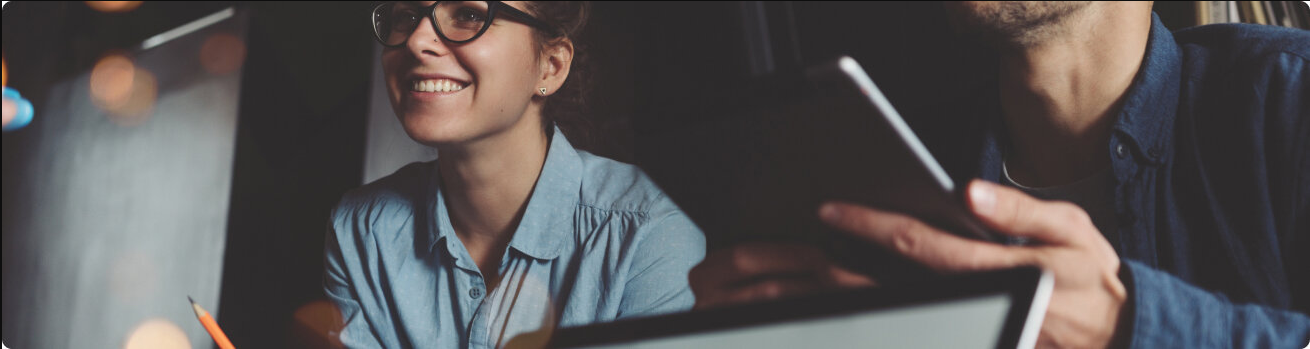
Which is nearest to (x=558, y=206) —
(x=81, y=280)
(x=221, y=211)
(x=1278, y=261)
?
(x=221, y=211)

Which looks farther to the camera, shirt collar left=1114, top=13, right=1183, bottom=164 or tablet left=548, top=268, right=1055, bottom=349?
shirt collar left=1114, top=13, right=1183, bottom=164

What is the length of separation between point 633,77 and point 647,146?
0.10m

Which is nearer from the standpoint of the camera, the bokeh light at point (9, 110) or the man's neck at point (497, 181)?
the man's neck at point (497, 181)

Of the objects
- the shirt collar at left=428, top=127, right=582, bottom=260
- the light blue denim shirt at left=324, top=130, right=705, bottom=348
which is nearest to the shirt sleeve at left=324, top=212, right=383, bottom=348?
the light blue denim shirt at left=324, top=130, right=705, bottom=348

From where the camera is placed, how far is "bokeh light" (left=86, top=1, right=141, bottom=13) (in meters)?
1.02

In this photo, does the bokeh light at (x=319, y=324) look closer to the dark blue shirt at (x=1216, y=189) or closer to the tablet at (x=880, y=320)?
the tablet at (x=880, y=320)

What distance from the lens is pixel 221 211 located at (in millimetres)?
854

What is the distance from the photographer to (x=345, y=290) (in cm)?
77

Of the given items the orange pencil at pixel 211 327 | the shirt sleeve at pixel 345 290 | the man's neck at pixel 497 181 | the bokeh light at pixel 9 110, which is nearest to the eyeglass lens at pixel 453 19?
the man's neck at pixel 497 181

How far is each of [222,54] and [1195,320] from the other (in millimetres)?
1001

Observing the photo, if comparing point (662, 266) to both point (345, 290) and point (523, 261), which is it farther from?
point (345, 290)

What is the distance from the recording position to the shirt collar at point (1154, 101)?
533 mm

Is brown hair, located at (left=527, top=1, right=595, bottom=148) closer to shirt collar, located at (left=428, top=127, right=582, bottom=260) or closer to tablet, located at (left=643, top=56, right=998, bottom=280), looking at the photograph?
shirt collar, located at (left=428, top=127, right=582, bottom=260)

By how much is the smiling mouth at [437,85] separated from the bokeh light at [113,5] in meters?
0.56
